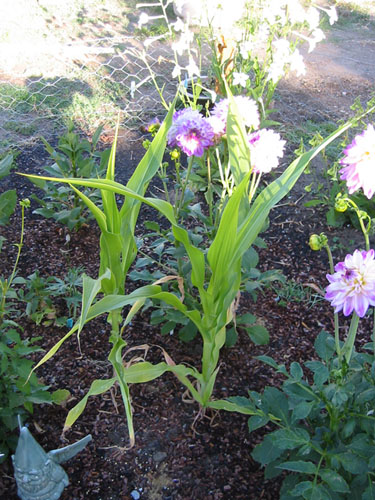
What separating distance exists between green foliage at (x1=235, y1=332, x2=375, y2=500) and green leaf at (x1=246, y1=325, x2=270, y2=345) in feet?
1.15

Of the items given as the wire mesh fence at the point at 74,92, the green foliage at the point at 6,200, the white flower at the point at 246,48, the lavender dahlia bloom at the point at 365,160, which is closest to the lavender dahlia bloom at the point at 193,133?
the lavender dahlia bloom at the point at 365,160

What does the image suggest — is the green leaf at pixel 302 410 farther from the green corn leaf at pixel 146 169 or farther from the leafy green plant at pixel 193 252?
the green corn leaf at pixel 146 169

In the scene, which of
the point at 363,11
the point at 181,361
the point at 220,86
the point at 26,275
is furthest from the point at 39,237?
the point at 363,11

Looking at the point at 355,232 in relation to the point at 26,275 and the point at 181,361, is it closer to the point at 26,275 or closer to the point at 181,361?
the point at 181,361

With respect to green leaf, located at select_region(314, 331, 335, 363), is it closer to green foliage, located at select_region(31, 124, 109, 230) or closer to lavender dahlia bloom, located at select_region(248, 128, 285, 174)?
lavender dahlia bloom, located at select_region(248, 128, 285, 174)

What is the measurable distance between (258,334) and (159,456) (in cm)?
46

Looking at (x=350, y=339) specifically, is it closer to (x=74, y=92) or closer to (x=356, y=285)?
(x=356, y=285)

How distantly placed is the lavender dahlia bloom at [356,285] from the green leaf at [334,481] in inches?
13.3

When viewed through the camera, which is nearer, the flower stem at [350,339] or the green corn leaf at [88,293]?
the green corn leaf at [88,293]

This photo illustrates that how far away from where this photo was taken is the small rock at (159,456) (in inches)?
56.4

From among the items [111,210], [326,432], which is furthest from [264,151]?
[326,432]

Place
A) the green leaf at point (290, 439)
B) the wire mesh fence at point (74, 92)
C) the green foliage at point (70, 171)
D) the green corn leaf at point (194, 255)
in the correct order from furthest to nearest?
the wire mesh fence at point (74, 92) < the green foliage at point (70, 171) < the green corn leaf at point (194, 255) < the green leaf at point (290, 439)

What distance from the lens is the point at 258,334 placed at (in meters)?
1.65

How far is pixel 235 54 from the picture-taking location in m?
2.72
